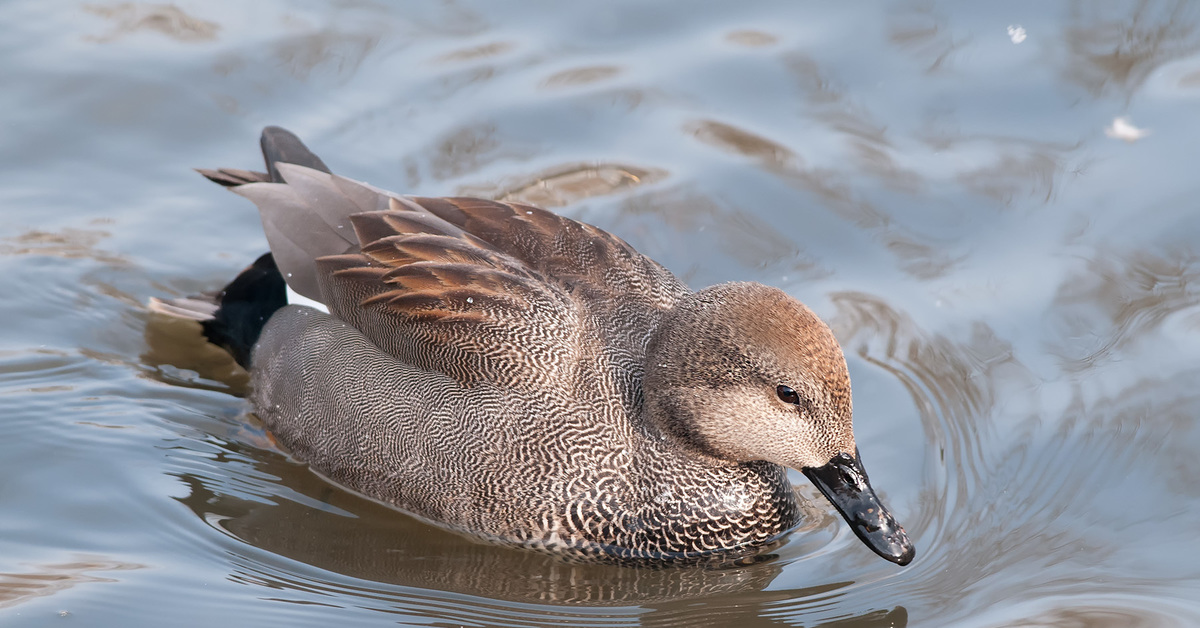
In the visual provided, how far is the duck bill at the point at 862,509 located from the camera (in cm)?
498

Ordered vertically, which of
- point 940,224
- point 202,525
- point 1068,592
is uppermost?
point 940,224

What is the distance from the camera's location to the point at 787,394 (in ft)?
16.1

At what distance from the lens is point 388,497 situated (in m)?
5.51

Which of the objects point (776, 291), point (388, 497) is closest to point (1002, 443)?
point (776, 291)

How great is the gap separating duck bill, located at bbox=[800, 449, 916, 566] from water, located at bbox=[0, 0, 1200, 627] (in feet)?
0.61

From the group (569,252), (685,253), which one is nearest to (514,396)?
(569,252)

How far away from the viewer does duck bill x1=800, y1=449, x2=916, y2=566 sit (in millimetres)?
4980

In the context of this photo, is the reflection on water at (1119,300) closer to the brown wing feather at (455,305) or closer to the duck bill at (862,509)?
the duck bill at (862,509)

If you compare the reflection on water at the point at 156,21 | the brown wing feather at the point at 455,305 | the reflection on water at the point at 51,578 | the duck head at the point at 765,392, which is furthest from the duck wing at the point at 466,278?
the reflection on water at the point at 156,21

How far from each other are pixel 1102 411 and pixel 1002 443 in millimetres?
477

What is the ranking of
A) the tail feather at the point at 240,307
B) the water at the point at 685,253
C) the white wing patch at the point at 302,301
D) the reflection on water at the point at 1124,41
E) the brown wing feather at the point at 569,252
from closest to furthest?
the water at the point at 685,253, the brown wing feather at the point at 569,252, the white wing patch at the point at 302,301, the tail feather at the point at 240,307, the reflection on water at the point at 1124,41

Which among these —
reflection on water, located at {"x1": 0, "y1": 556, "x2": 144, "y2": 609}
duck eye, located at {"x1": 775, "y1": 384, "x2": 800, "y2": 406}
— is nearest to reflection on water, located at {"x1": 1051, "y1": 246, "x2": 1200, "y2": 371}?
duck eye, located at {"x1": 775, "y1": 384, "x2": 800, "y2": 406}

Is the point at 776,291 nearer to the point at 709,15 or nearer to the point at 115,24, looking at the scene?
the point at 709,15

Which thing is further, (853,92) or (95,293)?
(853,92)
